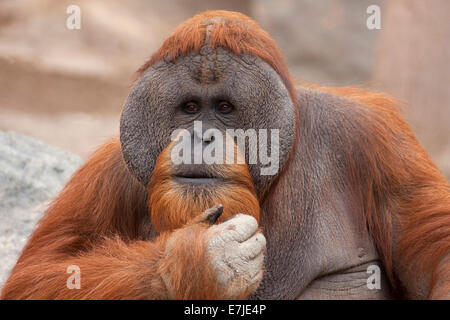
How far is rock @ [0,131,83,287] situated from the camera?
4523mm

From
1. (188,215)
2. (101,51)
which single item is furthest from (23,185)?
(101,51)

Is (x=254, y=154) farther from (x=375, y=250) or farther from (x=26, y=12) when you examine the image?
(x=26, y=12)

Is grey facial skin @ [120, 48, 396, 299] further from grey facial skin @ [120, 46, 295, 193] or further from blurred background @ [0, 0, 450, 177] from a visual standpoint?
blurred background @ [0, 0, 450, 177]

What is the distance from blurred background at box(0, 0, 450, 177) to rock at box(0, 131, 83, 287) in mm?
3005

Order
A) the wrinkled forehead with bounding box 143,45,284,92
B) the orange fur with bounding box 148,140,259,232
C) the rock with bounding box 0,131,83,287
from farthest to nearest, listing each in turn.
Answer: the rock with bounding box 0,131,83,287 < the wrinkled forehead with bounding box 143,45,284,92 < the orange fur with bounding box 148,140,259,232

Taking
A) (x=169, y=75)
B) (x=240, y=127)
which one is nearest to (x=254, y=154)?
(x=240, y=127)

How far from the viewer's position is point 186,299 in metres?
2.62

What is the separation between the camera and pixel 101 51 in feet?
34.2

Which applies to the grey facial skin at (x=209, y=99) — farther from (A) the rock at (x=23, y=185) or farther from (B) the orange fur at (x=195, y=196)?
(A) the rock at (x=23, y=185)

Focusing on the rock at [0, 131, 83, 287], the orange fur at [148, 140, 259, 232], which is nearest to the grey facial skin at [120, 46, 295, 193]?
the orange fur at [148, 140, 259, 232]

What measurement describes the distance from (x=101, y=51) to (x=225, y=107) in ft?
25.7

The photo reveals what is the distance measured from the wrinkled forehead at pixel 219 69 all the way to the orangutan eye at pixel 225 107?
0.08m

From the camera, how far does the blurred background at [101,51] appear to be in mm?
8922
